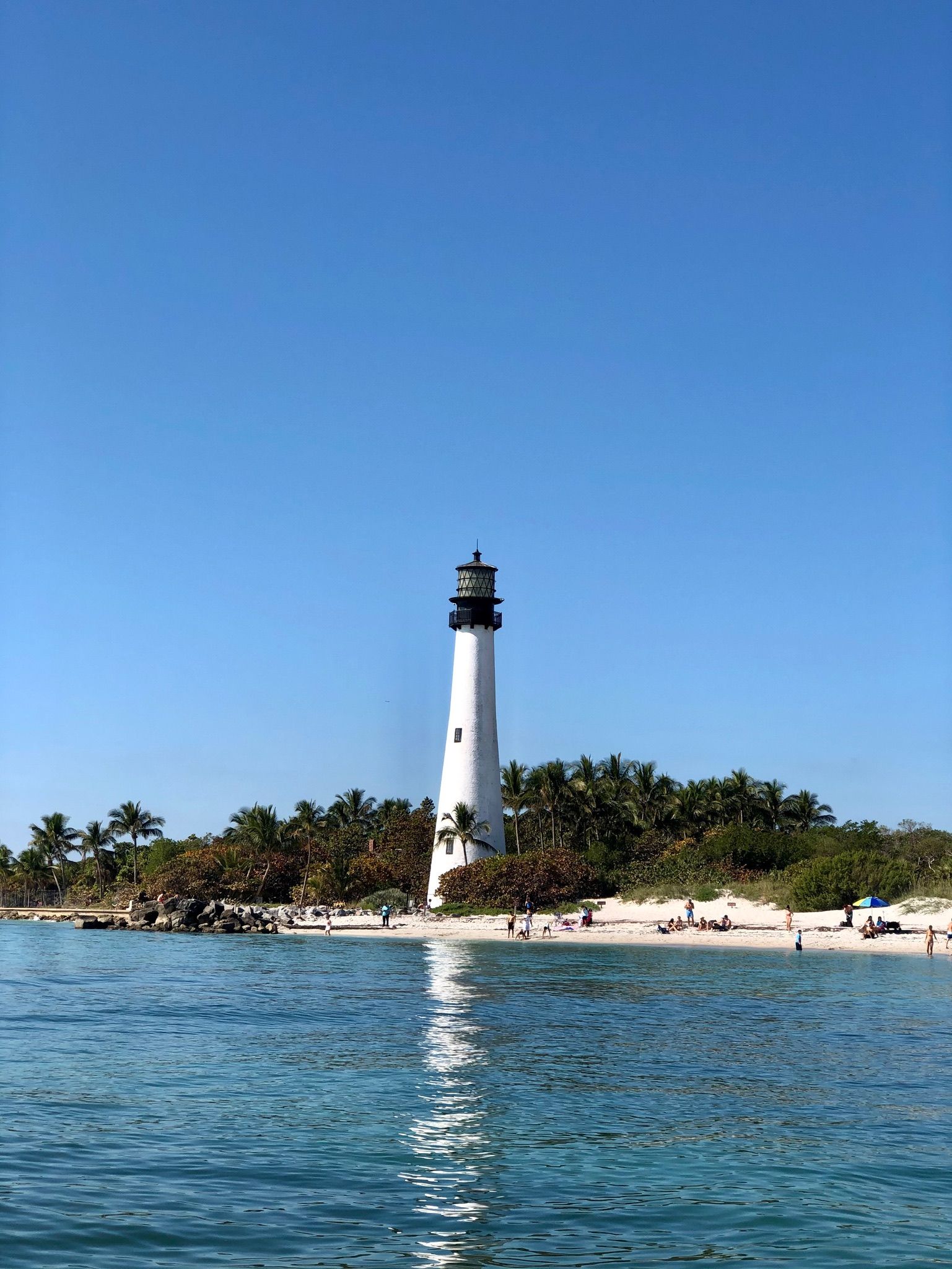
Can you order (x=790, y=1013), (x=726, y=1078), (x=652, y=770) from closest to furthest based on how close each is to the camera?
(x=726, y=1078)
(x=790, y=1013)
(x=652, y=770)

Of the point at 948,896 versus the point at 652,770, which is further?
the point at 652,770

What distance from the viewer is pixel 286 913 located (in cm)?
6588

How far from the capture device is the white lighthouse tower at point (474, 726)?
63844 mm

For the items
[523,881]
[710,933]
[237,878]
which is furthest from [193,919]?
[710,933]

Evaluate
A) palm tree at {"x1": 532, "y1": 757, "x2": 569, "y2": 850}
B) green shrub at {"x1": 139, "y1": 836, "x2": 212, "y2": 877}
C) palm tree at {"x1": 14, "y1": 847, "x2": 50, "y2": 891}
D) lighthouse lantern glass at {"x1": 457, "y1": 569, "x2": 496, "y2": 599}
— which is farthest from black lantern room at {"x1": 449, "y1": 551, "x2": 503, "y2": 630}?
palm tree at {"x1": 14, "y1": 847, "x2": 50, "y2": 891}

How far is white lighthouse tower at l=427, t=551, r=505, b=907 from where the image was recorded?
209 feet

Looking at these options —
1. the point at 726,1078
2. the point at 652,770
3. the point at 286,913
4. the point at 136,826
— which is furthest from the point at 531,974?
the point at 136,826

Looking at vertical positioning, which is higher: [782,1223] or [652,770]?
[652,770]

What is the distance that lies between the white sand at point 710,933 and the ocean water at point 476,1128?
1544 centimetres

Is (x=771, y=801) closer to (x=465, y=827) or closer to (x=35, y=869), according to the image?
(x=465, y=827)

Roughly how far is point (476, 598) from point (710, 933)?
889 inches

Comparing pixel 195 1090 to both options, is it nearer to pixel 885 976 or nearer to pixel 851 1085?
pixel 851 1085

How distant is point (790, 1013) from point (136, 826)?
75554mm

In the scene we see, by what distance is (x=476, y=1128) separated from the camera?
1485 cm
